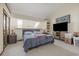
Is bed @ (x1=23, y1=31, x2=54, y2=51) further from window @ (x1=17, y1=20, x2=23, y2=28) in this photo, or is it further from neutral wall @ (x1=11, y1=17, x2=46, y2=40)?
window @ (x1=17, y1=20, x2=23, y2=28)

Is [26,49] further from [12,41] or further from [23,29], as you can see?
[23,29]

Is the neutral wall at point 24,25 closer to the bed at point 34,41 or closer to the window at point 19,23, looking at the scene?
the window at point 19,23

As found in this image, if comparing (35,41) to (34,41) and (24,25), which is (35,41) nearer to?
(34,41)

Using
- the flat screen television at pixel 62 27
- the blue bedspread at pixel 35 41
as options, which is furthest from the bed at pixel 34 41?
the flat screen television at pixel 62 27

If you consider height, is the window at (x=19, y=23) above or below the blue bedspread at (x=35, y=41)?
above

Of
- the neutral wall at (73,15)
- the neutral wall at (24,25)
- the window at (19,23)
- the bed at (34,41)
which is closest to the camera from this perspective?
the bed at (34,41)

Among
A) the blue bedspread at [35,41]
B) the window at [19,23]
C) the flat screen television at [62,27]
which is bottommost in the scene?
the blue bedspread at [35,41]

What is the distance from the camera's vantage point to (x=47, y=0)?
6.38 ft

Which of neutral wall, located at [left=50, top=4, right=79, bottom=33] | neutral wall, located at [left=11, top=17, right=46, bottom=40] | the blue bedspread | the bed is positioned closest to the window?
neutral wall, located at [left=11, top=17, right=46, bottom=40]

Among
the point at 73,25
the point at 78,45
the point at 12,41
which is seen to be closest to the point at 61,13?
the point at 73,25

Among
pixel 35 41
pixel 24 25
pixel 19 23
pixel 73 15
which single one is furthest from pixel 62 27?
pixel 19 23

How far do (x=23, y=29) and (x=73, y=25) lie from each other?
4154 mm

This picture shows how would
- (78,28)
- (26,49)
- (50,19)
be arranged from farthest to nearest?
(50,19), (78,28), (26,49)

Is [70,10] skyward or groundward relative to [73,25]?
skyward
